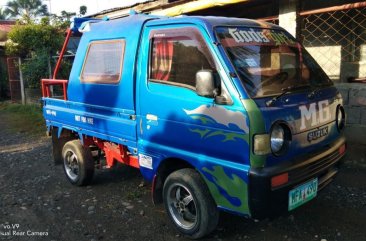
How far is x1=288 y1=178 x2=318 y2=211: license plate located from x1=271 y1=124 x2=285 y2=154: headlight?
393 millimetres

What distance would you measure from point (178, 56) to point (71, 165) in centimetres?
263

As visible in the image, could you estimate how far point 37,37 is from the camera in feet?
42.7

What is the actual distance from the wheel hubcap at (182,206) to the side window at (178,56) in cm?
103

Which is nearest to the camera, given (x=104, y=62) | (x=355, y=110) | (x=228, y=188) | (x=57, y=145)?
(x=228, y=188)

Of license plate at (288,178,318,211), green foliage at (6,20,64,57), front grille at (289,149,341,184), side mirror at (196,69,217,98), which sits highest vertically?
green foliage at (6,20,64,57)

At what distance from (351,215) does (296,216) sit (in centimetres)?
58

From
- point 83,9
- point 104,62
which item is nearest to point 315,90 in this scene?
point 104,62

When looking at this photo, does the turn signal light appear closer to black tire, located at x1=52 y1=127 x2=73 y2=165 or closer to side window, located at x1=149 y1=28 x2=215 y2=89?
side window, located at x1=149 y1=28 x2=215 y2=89

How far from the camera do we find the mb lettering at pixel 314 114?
3.25 metres

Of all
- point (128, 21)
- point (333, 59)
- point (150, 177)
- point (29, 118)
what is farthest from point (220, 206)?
point (29, 118)

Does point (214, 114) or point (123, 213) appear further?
point (123, 213)

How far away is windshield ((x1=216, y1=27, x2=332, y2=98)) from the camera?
3.24m

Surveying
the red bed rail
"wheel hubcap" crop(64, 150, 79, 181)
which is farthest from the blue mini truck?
"wheel hubcap" crop(64, 150, 79, 181)

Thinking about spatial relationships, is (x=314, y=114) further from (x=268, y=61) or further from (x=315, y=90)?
(x=268, y=61)
